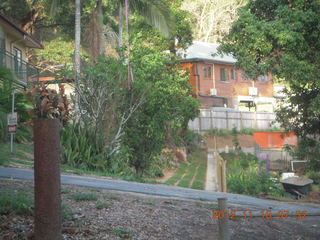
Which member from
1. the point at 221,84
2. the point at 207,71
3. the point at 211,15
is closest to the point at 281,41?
the point at 207,71

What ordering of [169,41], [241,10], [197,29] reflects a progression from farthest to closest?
[197,29], [169,41], [241,10]

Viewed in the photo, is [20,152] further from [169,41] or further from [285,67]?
[169,41]

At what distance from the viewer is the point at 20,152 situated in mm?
16875

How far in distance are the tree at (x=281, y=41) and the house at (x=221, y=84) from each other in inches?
1016

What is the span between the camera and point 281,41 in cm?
1672

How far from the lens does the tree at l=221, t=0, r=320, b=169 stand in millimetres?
16797

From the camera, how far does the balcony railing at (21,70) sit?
25.8 meters

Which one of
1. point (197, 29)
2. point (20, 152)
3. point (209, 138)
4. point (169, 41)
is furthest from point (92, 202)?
point (197, 29)

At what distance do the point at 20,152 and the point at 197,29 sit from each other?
4637 centimetres

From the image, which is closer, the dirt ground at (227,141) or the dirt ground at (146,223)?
the dirt ground at (146,223)

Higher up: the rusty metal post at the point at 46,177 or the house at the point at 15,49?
the house at the point at 15,49

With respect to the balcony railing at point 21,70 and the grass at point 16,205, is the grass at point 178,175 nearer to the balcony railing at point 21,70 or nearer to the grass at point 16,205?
the balcony railing at point 21,70

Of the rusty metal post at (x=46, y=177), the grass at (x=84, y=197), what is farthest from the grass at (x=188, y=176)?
the rusty metal post at (x=46, y=177)

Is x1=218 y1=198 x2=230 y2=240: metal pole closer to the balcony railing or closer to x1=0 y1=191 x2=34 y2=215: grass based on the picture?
x1=0 y1=191 x2=34 y2=215: grass
